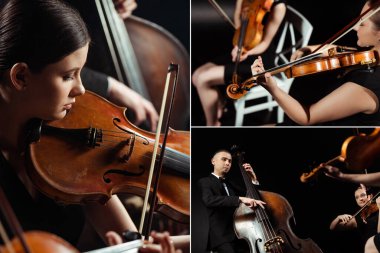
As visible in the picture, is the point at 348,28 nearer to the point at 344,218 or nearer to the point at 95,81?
the point at 344,218

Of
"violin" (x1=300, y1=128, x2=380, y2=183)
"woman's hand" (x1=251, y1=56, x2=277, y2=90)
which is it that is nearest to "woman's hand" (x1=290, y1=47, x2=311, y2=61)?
"woman's hand" (x1=251, y1=56, x2=277, y2=90)

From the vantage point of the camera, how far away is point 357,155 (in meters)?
3.66

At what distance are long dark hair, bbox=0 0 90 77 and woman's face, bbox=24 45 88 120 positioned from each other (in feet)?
0.15

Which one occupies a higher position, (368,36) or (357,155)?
(368,36)

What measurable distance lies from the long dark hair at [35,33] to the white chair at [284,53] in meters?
1.21

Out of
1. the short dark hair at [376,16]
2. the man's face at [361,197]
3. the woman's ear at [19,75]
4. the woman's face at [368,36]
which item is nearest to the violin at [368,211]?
the man's face at [361,197]

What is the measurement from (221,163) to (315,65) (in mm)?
895

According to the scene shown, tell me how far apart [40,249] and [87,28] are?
1.34 metres

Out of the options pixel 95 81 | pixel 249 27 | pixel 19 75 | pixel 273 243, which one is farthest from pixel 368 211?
pixel 19 75

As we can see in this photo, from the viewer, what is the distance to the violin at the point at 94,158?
2869 mm

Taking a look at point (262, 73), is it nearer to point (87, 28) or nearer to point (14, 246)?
point (87, 28)

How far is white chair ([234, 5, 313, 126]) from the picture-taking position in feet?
11.8

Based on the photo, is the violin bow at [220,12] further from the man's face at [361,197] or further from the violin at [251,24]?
the man's face at [361,197]

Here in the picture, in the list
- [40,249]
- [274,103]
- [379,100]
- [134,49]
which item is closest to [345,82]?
[379,100]
